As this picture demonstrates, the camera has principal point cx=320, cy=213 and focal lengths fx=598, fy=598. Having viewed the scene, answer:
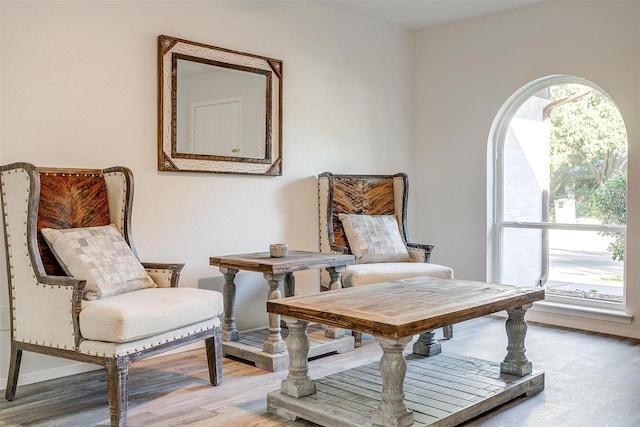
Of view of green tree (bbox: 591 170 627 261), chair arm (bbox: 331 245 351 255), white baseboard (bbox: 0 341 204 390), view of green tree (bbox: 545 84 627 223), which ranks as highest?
view of green tree (bbox: 545 84 627 223)

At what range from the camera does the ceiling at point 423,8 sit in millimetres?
4568

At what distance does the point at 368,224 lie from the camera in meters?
4.38

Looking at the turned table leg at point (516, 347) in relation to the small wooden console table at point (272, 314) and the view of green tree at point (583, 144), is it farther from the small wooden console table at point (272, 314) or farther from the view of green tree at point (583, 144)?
the view of green tree at point (583, 144)

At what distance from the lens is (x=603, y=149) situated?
440 cm

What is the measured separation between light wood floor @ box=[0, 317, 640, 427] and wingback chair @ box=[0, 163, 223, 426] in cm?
18

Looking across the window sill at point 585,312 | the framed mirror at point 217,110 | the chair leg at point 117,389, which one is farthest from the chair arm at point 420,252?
the chair leg at point 117,389

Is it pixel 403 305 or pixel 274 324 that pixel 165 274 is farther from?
pixel 403 305

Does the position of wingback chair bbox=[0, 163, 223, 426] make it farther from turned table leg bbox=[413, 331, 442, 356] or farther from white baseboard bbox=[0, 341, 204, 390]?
turned table leg bbox=[413, 331, 442, 356]

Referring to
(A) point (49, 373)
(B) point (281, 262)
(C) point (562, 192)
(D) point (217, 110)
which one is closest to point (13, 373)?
(A) point (49, 373)

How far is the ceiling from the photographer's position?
180 inches

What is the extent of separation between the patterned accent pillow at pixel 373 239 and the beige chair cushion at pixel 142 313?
154 cm

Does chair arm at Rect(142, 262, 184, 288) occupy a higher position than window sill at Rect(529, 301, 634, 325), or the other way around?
chair arm at Rect(142, 262, 184, 288)

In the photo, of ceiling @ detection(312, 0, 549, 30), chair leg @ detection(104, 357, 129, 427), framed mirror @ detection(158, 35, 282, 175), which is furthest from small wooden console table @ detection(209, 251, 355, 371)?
ceiling @ detection(312, 0, 549, 30)

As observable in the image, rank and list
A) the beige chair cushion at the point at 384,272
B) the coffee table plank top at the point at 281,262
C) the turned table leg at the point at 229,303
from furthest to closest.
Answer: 1. the beige chair cushion at the point at 384,272
2. the turned table leg at the point at 229,303
3. the coffee table plank top at the point at 281,262
